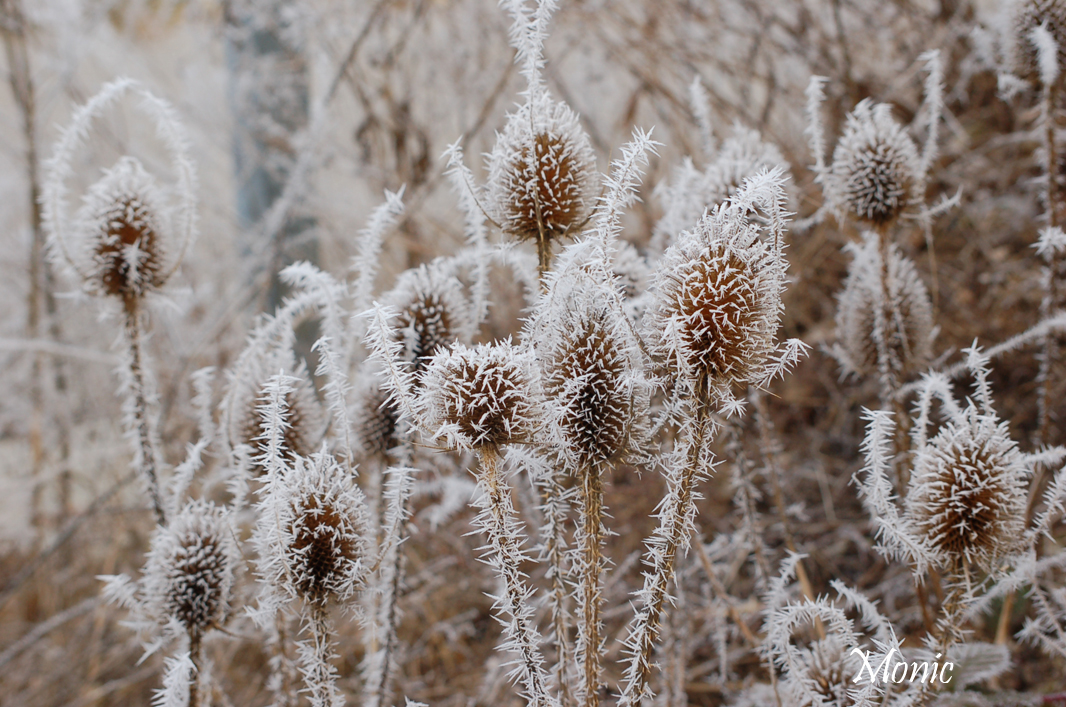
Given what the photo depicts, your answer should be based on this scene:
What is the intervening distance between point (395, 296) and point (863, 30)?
2.16 meters

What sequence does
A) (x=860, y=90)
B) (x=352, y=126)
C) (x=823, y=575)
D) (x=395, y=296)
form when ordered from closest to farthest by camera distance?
(x=395, y=296) < (x=823, y=575) < (x=860, y=90) < (x=352, y=126)

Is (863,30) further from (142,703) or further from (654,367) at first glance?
(142,703)

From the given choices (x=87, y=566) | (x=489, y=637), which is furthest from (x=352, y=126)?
(x=489, y=637)

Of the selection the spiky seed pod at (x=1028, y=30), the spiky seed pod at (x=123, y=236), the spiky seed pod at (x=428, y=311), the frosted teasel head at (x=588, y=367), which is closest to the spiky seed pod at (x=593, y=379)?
the frosted teasel head at (x=588, y=367)

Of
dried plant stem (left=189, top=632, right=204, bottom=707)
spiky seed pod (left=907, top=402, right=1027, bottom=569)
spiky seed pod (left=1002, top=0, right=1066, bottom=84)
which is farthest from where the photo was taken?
spiky seed pod (left=1002, top=0, right=1066, bottom=84)

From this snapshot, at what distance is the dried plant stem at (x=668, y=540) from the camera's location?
0.54m

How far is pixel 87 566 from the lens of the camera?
91.0 inches

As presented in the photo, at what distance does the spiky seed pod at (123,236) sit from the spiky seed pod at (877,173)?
858 mm

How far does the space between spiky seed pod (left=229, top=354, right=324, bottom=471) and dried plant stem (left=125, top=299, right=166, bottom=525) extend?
0.12 meters

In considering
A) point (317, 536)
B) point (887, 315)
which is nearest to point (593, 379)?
point (317, 536)

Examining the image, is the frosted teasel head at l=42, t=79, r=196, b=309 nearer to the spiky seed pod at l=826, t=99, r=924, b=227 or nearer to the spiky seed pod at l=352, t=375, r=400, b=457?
the spiky seed pod at l=352, t=375, r=400, b=457

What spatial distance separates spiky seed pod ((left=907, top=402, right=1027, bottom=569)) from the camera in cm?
63

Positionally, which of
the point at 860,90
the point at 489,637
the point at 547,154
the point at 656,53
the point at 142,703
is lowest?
the point at 142,703

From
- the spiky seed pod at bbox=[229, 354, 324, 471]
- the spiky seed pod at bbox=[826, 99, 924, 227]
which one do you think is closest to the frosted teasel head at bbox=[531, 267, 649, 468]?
the spiky seed pod at bbox=[229, 354, 324, 471]
